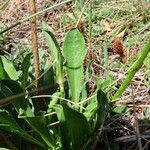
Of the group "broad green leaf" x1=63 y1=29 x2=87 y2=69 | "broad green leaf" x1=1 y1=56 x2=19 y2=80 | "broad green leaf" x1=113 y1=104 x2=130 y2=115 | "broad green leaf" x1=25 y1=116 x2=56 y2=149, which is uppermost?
"broad green leaf" x1=63 y1=29 x2=87 y2=69

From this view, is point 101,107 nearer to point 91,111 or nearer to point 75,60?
point 91,111

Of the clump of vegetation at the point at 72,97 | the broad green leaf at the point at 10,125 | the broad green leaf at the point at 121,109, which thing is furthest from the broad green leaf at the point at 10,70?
the broad green leaf at the point at 121,109

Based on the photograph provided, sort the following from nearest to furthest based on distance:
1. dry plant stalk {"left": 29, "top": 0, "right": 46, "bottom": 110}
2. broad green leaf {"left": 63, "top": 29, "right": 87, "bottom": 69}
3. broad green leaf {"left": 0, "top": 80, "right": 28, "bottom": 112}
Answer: dry plant stalk {"left": 29, "top": 0, "right": 46, "bottom": 110}, broad green leaf {"left": 0, "top": 80, "right": 28, "bottom": 112}, broad green leaf {"left": 63, "top": 29, "right": 87, "bottom": 69}

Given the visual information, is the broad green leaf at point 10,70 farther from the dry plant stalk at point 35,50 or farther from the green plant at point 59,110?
the dry plant stalk at point 35,50

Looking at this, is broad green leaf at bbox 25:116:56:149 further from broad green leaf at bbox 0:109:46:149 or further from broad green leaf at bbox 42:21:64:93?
broad green leaf at bbox 42:21:64:93

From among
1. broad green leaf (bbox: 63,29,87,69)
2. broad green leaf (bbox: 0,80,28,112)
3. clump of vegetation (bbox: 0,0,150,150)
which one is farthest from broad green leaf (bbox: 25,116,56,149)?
broad green leaf (bbox: 63,29,87,69)

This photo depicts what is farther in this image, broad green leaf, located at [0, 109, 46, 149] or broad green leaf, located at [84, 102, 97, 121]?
broad green leaf, located at [84, 102, 97, 121]
